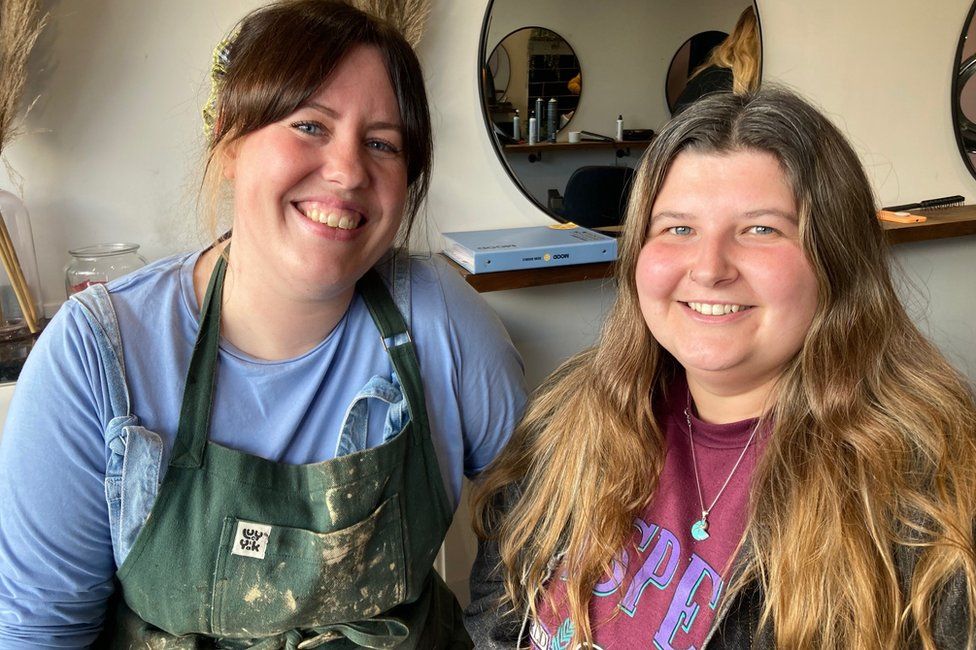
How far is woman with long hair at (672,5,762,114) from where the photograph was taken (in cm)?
245

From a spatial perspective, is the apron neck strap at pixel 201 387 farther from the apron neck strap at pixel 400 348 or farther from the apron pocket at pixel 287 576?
the apron neck strap at pixel 400 348

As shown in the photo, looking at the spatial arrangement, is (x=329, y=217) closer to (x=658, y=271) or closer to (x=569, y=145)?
(x=658, y=271)

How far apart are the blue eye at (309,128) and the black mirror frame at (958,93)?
8.80 feet

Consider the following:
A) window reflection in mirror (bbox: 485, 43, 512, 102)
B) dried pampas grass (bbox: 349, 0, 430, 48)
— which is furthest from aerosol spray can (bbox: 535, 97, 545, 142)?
dried pampas grass (bbox: 349, 0, 430, 48)

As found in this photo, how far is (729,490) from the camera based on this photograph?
1.11 m

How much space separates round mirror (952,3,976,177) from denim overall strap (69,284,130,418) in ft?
9.84

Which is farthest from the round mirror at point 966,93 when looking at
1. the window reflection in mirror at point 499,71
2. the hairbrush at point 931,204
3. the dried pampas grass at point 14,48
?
the dried pampas grass at point 14,48

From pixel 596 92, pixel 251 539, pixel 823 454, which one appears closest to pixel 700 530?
pixel 823 454

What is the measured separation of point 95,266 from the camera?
1803 millimetres

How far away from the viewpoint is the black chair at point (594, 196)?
7.87 feet

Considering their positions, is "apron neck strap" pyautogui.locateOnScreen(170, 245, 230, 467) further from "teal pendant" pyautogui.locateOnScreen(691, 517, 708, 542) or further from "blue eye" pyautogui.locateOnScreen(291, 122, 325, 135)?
"teal pendant" pyautogui.locateOnScreen(691, 517, 708, 542)

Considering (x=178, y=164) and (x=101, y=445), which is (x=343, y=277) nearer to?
(x=101, y=445)

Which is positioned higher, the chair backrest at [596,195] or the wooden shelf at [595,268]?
the chair backrest at [596,195]

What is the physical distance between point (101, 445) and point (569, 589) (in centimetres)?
75
